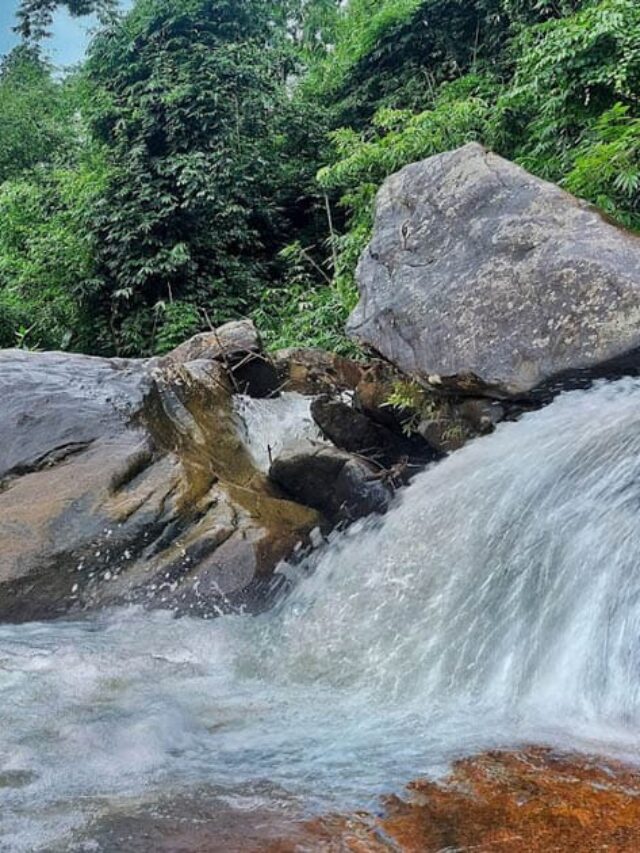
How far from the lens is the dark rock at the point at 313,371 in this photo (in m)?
7.44

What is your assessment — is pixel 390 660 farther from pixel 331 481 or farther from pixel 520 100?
pixel 520 100

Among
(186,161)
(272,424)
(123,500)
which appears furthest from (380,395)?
(186,161)

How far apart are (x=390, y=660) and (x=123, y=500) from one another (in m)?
2.46

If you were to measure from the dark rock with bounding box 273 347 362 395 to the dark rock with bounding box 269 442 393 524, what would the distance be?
4.40 ft

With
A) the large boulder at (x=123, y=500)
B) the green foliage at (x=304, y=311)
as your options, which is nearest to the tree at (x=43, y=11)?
the green foliage at (x=304, y=311)

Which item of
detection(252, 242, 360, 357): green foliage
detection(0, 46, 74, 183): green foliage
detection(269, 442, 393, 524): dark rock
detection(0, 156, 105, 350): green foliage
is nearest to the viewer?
detection(269, 442, 393, 524): dark rock

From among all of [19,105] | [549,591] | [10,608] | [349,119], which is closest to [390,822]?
[549,591]

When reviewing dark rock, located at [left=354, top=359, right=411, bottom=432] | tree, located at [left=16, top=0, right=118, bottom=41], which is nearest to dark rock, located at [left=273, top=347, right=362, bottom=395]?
dark rock, located at [left=354, top=359, right=411, bottom=432]

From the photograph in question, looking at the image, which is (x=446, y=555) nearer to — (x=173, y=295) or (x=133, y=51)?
(x=173, y=295)

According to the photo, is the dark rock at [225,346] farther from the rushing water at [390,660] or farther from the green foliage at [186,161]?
the green foliage at [186,161]

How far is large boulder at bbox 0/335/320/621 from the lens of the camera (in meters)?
4.97

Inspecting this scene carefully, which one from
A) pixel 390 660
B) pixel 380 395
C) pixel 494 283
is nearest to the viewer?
pixel 390 660

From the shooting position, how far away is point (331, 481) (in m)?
5.99

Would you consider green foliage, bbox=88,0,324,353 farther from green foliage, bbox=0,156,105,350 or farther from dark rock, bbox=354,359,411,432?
dark rock, bbox=354,359,411,432
